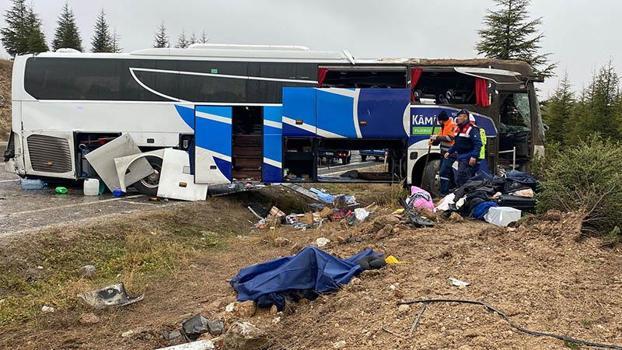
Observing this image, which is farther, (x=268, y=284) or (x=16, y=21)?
(x=16, y=21)

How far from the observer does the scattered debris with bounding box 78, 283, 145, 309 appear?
535 cm

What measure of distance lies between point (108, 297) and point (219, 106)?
6.61 metres

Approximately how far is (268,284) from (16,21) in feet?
159

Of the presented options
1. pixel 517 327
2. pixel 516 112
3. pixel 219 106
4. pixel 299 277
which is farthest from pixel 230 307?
pixel 516 112

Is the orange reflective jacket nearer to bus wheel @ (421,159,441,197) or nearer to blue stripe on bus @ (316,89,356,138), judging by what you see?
bus wheel @ (421,159,441,197)

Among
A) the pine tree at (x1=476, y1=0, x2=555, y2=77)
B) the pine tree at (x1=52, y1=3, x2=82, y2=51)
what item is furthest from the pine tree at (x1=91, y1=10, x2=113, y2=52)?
the pine tree at (x1=476, y1=0, x2=555, y2=77)

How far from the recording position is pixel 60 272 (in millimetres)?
6320

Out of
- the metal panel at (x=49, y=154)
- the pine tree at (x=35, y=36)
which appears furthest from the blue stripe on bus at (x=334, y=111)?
the pine tree at (x=35, y=36)

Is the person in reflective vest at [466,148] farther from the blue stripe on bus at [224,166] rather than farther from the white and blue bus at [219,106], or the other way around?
the blue stripe on bus at [224,166]

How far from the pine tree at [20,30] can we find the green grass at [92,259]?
131ft

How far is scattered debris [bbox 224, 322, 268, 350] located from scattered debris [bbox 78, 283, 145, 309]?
1.89 metres

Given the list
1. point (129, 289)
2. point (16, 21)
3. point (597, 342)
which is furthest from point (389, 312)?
point (16, 21)

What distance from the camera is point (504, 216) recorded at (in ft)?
24.1

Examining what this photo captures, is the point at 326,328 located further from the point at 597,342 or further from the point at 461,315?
the point at 597,342
